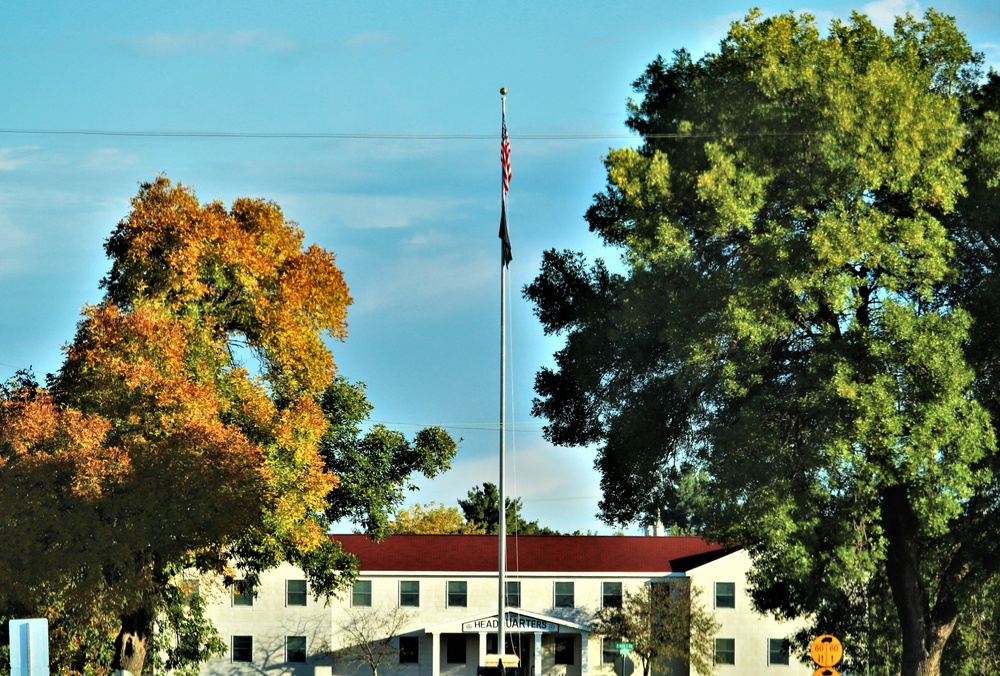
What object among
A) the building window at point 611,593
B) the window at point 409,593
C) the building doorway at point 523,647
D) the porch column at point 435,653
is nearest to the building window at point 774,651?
the building window at point 611,593

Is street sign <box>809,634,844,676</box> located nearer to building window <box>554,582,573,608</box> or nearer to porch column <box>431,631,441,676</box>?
porch column <box>431,631,441,676</box>

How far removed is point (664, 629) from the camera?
218ft

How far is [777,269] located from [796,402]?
295cm

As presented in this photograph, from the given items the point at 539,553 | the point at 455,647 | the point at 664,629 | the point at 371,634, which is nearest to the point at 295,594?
the point at 371,634

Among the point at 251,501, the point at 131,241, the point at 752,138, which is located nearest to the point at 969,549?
the point at 752,138

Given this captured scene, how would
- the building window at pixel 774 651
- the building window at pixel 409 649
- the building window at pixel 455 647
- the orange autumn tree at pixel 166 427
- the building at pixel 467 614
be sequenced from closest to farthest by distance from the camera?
the orange autumn tree at pixel 166 427 < the building window at pixel 774 651 < the building at pixel 467 614 < the building window at pixel 409 649 < the building window at pixel 455 647

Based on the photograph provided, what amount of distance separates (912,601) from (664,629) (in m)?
34.1

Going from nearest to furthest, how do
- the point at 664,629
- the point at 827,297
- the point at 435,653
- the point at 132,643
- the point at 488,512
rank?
the point at 827,297 < the point at 132,643 < the point at 664,629 < the point at 435,653 < the point at 488,512

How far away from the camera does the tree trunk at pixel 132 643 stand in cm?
3741

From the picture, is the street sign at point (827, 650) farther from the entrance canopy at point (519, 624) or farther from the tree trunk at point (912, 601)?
the entrance canopy at point (519, 624)

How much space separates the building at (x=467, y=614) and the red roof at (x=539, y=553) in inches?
5.1

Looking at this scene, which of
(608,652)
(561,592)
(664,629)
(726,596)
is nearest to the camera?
Answer: (664,629)

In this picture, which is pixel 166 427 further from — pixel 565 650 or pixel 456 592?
pixel 565 650

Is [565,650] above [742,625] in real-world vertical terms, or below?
below
